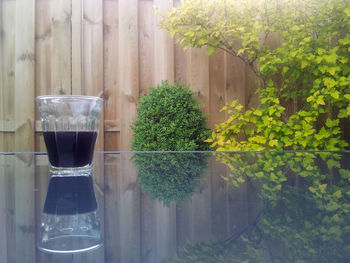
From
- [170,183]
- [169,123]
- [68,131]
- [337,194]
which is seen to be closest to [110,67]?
[169,123]

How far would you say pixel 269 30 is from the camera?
2379 mm

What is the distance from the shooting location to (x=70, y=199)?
0.32 metres

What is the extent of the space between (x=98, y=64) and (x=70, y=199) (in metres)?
2.74

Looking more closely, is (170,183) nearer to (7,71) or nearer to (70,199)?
(70,199)

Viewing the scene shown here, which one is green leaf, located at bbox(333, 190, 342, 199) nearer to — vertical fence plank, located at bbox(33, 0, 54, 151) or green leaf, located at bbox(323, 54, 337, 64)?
green leaf, located at bbox(323, 54, 337, 64)

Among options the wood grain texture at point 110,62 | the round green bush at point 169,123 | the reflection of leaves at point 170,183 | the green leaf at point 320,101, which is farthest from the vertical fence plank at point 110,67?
the reflection of leaves at point 170,183

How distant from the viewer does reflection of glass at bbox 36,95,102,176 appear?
1.99ft

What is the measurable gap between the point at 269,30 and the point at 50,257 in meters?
2.49

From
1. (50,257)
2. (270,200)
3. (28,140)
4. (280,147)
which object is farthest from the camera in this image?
(28,140)

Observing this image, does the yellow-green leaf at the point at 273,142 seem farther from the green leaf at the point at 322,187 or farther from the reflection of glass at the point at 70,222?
the reflection of glass at the point at 70,222

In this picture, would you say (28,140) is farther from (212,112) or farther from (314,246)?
(314,246)

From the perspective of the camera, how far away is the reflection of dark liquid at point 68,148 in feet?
1.99

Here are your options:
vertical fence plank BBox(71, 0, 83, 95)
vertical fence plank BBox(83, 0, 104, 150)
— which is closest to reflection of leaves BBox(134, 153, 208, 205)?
vertical fence plank BBox(83, 0, 104, 150)

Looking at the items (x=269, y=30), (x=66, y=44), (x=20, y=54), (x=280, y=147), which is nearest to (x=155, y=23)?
(x=66, y=44)
